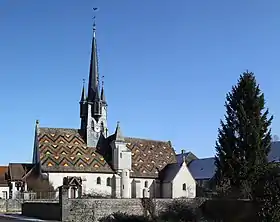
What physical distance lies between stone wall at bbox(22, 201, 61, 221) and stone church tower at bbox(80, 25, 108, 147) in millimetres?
26616

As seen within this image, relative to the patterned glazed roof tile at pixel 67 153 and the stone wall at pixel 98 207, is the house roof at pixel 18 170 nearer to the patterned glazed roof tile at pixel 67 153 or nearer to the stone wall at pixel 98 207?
the patterned glazed roof tile at pixel 67 153

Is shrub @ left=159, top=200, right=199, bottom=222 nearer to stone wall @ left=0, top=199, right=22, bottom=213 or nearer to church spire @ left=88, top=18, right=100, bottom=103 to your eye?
stone wall @ left=0, top=199, right=22, bottom=213

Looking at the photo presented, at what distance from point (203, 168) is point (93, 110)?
23.2 meters

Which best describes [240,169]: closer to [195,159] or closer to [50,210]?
[50,210]

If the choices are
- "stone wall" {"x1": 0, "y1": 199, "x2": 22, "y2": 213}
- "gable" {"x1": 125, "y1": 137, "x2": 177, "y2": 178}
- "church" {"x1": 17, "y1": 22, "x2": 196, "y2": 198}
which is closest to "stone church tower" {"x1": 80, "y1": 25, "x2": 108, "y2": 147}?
"church" {"x1": 17, "y1": 22, "x2": 196, "y2": 198}

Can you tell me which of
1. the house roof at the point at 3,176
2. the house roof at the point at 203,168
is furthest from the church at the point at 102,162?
the house roof at the point at 203,168

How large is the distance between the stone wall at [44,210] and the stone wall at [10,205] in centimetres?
799

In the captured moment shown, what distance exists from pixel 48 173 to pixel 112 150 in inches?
387

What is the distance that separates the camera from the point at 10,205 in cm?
4991

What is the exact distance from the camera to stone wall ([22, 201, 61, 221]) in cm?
3494

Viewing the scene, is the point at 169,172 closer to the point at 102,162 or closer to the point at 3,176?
the point at 102,162

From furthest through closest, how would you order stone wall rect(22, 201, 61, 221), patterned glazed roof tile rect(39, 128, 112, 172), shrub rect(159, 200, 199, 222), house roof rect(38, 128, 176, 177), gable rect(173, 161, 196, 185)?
gable rect(173, 161, 196, 185)
house roof rect(38, 128, 176, 177)
patterned glazed roof tile rect(39, 128, 112, 172)
stone wall rect(22, 201, 61, 221)
shrub rect(159, 200, 199, 222)

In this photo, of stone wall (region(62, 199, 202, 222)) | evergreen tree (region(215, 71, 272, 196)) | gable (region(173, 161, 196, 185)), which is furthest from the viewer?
gable (region(173, 161, 196, 185))

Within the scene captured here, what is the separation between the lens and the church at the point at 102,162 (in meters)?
62.8
